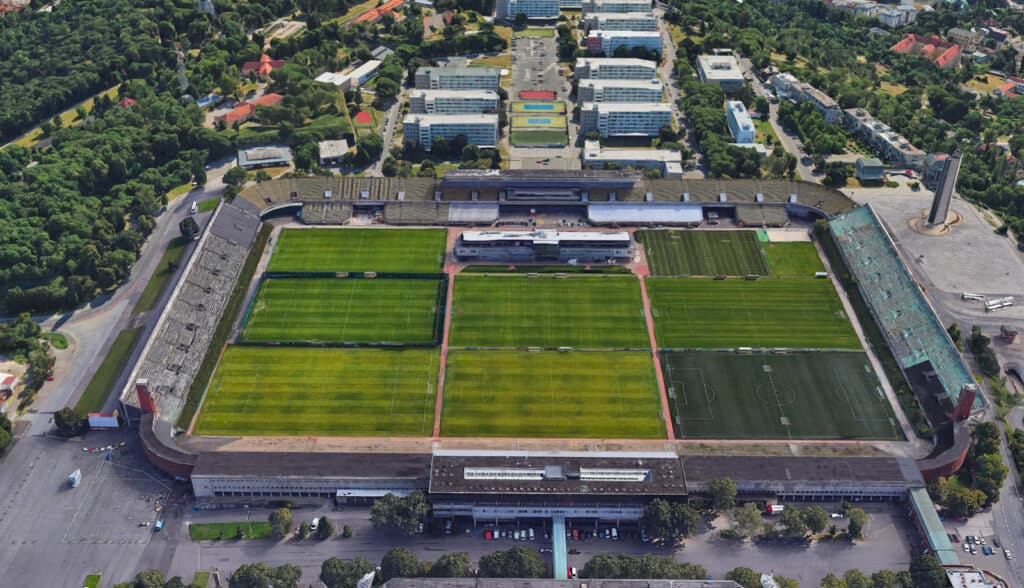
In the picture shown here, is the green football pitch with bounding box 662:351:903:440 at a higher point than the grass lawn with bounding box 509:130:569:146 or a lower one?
higher

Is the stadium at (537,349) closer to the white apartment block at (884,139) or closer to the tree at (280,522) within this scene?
the tree at (280,522)

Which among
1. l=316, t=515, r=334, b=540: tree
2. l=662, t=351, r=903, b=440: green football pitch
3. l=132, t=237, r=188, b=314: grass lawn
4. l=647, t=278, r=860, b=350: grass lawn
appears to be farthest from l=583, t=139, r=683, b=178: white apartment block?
l=316, t=515, r=334, b=540: tree

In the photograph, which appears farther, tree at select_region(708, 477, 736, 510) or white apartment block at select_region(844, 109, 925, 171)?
white apartment block at select_region(844, 109, 925, 171)

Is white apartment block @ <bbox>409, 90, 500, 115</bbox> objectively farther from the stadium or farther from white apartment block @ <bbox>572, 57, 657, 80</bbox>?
the stadium

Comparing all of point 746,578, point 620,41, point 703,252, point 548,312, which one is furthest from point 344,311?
point 620,41

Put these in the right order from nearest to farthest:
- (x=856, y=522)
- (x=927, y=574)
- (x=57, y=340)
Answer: (x=927, y=574), (x=856, y=522), (x=57, y=340)

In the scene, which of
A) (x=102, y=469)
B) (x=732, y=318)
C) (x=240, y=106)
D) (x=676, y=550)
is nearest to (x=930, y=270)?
(x=732, y=318)

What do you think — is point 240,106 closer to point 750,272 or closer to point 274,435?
point 274,435

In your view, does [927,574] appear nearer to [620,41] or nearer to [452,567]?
[452,567]
